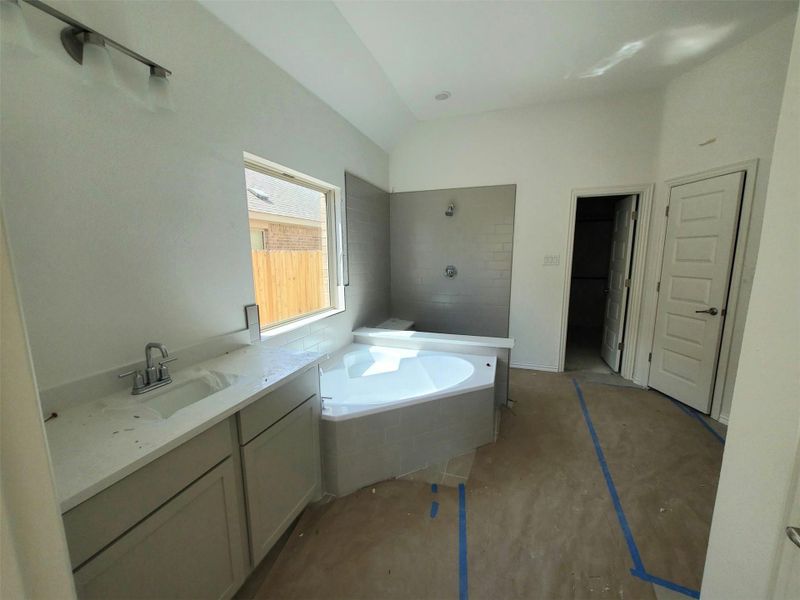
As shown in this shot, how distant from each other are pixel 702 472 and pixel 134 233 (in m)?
3.33

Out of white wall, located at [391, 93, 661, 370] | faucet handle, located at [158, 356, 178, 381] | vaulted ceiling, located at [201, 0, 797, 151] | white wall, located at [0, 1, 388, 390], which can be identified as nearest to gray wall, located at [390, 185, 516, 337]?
white wall, located at [391, 93, 661, 370]

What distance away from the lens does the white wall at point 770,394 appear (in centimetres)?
54

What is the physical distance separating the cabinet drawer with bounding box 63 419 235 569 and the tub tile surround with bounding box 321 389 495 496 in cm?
76

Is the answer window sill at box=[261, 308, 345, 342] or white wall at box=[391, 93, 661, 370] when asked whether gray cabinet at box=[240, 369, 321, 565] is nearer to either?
window sill at box=[261, 308, 345, 342]

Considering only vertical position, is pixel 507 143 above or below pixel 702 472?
above

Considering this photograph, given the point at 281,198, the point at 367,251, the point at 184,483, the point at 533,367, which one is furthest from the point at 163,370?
the point at 533,367

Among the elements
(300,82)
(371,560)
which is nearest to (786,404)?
(371,560)

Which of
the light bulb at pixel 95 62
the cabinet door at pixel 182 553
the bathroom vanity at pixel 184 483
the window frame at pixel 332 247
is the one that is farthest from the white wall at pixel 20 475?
the window frame at pixel 332 247

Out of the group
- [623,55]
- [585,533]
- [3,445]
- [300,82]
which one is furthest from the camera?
[623,55]

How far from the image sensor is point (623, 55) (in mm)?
2387

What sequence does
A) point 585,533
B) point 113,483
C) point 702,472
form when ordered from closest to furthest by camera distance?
1. point 113,483
2. point 585,533
3. point 702,472

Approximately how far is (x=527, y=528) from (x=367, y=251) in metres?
2.64

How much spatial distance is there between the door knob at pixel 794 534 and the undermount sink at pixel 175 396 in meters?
1.58

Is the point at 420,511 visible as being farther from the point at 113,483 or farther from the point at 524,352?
the point at 524,352
